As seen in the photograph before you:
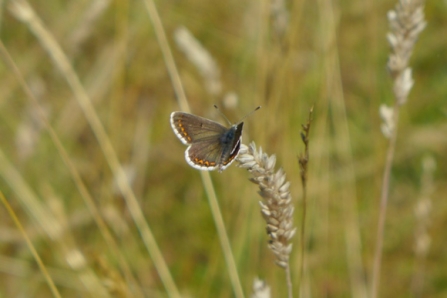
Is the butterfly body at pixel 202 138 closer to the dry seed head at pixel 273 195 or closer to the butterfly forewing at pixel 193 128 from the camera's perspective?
the butterfly forewing at pixel 193 128

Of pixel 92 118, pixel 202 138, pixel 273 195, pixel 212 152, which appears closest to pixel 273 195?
pixel 273 195

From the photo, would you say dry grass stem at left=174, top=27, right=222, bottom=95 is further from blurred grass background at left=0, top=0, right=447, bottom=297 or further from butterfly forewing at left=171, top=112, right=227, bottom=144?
butterfly forewing at left=171, top=112, right=227, bottom=144

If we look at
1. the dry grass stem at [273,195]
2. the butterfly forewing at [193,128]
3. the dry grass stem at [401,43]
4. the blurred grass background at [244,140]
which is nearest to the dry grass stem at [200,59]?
the blurred grass background at [244,140]

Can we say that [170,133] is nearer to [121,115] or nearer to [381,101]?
[121,115]

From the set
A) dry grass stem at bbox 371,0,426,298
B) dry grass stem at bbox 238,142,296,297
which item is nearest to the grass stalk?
dry grass stem at bbox 238,142,296,297

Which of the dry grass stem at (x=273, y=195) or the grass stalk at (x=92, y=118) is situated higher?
the grass stalk at (x=92, y=118)

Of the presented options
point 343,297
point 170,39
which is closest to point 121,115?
point 170,39

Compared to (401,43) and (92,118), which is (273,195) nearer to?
(401,43)
